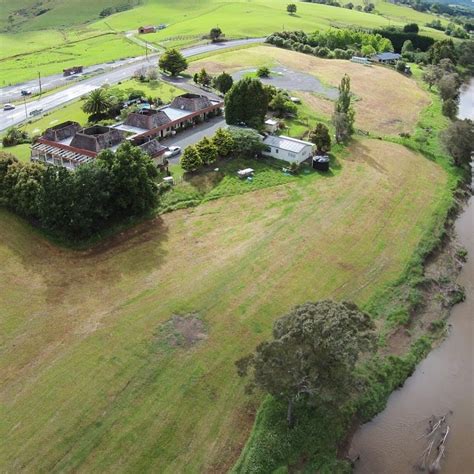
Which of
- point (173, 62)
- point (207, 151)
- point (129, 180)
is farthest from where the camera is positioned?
point (173, 62)

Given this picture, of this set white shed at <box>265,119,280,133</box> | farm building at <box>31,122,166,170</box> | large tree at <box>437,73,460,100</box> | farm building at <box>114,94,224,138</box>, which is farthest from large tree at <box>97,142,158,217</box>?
large tree at <box>437,73,460,100</box>

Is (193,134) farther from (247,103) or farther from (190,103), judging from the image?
(247,103)

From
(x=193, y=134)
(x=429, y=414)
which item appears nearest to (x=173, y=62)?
(x=193, y=134)

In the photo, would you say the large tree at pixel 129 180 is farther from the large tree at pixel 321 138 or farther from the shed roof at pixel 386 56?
the shed roof at pixel 386 56

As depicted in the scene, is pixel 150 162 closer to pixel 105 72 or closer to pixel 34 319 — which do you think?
pixel 34 319

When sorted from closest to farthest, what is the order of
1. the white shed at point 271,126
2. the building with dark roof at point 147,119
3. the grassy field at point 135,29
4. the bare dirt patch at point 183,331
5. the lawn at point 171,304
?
the lawn at point 171,304 → the bare dirt patch at point 183,331 → the building with dark roof at point 147,119 → the white shed at point 271,126 → the grassy field at point 135,29

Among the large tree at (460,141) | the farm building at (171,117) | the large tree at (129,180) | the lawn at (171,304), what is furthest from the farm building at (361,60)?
the large tree at (129,180)

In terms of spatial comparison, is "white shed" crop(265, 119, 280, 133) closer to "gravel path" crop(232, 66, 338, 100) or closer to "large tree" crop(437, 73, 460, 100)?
"gravel path" crop(232, 66, 338, 100)
